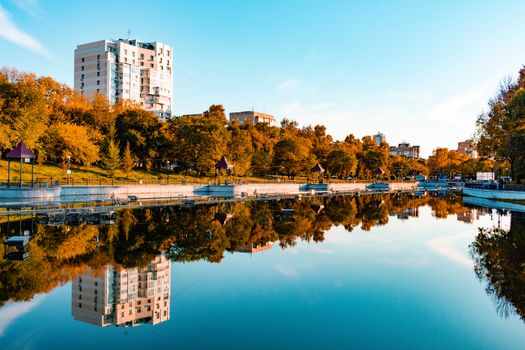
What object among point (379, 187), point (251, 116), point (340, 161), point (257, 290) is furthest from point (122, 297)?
point (251, 116)

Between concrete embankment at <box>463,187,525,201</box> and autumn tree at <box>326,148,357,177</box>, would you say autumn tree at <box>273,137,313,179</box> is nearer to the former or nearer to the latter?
autumn tree at <box>326,148,357,177</box>

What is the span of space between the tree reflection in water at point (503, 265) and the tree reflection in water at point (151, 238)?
7311mm

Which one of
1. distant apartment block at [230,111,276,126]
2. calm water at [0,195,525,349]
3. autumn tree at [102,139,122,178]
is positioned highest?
distant apartment block at [230,111,276,126]

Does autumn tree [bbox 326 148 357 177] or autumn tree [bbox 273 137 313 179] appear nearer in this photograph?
autumn tree [bbox 273 137 313 179]

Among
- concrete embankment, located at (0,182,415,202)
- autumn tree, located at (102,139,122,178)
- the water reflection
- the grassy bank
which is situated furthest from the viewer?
autumn tree, located at (102,139,122,178)

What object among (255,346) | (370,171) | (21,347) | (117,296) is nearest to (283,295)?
(255,346)

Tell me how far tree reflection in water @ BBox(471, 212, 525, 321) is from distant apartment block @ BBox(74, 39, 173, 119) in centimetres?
9880

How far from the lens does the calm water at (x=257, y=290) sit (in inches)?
361

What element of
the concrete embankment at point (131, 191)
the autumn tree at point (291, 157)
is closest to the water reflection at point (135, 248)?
the concrete embankment at point (131, 191)

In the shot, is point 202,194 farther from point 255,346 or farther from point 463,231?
point 255,346

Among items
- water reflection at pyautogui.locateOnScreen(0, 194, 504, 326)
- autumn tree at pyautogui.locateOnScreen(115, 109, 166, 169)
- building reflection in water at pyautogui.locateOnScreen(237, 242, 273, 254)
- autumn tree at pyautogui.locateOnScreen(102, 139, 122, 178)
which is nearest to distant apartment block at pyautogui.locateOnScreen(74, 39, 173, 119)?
autumn tree at pyautogui.locateOnScreen(115, 109, 166, 169)

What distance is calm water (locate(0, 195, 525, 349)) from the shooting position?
917cm

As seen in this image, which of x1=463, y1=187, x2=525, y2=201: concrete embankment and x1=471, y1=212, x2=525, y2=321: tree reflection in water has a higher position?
x1=463, y1=187, x2=525, y2=201: concrete embankment

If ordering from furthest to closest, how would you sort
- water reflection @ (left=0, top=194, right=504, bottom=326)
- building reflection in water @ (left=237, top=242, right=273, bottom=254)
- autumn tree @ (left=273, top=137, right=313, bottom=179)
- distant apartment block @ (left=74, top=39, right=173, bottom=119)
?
distant apartment block @ (left=74, top=39, right=173, bottom=119)
autumn tree @ (left=273, top=137, right=313, bottom=179)
building reflection in water @ (left=237, top=242, right=273, bottom=254)
water reflection @ (left=0, top=194, right=504, bottom=326)
